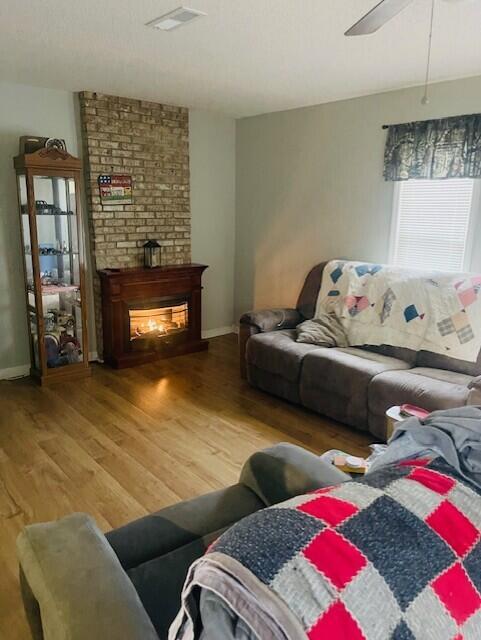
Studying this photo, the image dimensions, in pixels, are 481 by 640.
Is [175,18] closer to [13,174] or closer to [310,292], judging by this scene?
[13,174]

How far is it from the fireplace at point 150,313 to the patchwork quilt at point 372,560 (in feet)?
12.6

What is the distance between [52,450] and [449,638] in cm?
280

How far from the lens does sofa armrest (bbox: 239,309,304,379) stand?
13.7ft

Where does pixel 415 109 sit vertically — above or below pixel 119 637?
above

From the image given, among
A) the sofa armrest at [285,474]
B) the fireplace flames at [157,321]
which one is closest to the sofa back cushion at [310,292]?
the fireplace flames at [157,321]

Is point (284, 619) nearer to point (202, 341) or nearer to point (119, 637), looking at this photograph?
point (119, 637)

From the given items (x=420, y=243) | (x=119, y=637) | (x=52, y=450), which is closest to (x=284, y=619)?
(x=119, y=637)

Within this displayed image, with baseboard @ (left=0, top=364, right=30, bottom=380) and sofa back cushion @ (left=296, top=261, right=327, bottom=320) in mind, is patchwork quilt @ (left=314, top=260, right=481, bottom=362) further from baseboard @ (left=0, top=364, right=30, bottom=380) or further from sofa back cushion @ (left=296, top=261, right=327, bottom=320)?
baseboard @ (left=0, top=364, right=30, bottom=380)

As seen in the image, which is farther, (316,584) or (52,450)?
(52,450)

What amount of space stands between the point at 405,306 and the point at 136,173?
9.12 ft

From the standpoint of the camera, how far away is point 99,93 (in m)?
4.25

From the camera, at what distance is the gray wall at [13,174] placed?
13.2 feet

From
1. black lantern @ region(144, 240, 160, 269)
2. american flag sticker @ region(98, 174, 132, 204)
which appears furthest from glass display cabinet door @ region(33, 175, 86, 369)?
black lantern @ region(144, 240, 160, 269)

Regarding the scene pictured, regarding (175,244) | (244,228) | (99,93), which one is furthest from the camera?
(244,228)
